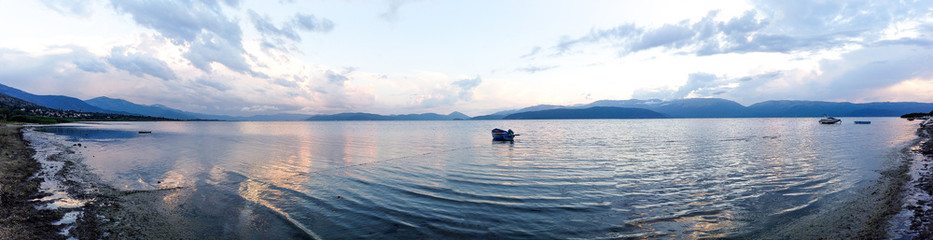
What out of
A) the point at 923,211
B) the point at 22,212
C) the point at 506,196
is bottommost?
the point at 506,196

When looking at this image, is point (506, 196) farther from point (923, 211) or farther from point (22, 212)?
point (22, 212)

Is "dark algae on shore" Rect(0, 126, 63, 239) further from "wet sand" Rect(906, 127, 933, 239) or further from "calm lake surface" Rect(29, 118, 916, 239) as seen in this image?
"wet sand" Rect(906, 127, 933, 239)

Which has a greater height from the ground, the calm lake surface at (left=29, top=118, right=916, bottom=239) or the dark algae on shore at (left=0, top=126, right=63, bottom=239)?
the dark algae on shore at (left=0, top=126, right=63, bottom=239)

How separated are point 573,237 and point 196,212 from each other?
44.7 ft

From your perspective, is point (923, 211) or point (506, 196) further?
point (506, 196)

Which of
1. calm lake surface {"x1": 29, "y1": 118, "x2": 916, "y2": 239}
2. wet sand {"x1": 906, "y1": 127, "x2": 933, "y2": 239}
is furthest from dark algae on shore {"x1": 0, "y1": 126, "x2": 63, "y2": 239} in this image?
wet sand {"x1": 906, "y1": 127, "x2": 933, "y2": 239}

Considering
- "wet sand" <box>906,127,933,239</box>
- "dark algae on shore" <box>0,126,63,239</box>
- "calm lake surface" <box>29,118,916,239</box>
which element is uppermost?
"dark algae on shore" <box>0,126,63,239</box>

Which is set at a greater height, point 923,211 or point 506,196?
point 923,211

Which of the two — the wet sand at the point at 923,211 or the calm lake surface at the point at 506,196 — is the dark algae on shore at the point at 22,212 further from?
the wet sand at the point at 923,211

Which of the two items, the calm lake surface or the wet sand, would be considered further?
the calm lake surface

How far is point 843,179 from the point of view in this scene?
19219 millimetres

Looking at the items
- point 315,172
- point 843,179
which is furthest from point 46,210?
point 843,179

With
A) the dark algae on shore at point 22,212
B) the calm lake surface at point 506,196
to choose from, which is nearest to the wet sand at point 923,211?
the calm lake surface at point 506,196

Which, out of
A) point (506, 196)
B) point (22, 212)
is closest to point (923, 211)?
point (506, 196)
